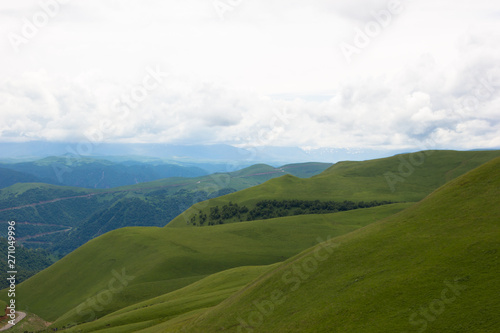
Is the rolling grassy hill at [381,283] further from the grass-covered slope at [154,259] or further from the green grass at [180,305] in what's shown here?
the grass-covered slope at [154,259]

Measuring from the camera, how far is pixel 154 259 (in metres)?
148

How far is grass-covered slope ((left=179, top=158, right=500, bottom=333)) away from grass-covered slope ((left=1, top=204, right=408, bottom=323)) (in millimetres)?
78280

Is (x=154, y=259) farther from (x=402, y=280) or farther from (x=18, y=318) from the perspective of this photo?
(x=402, y=280)

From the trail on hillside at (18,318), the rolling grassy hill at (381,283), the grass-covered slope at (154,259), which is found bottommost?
Answer: the trail on hillside at (18,318)

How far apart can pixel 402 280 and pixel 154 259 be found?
12938 centimetres

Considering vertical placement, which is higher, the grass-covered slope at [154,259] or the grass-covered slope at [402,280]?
the grass-covered slope at [402,280]

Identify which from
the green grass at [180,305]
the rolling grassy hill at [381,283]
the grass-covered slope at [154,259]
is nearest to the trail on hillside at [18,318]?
the grass-covered slope at [154,259]

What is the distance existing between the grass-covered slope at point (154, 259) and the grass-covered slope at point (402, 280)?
257ft

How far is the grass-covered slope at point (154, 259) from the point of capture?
411ft

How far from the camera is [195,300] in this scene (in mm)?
77000

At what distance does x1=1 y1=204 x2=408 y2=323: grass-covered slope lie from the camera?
125 m

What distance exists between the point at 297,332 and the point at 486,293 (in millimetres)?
18724

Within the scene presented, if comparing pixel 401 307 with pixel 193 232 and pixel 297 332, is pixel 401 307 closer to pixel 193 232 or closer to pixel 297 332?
pixel 297 332

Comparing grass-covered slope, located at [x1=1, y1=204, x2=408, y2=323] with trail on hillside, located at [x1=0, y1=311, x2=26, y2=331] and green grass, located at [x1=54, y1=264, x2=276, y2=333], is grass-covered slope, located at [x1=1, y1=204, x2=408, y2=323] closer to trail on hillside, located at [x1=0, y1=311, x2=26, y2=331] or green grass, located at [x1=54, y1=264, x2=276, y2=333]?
trail on hillside, located at [x1=0, y1=311, x2=26, y2=331]
